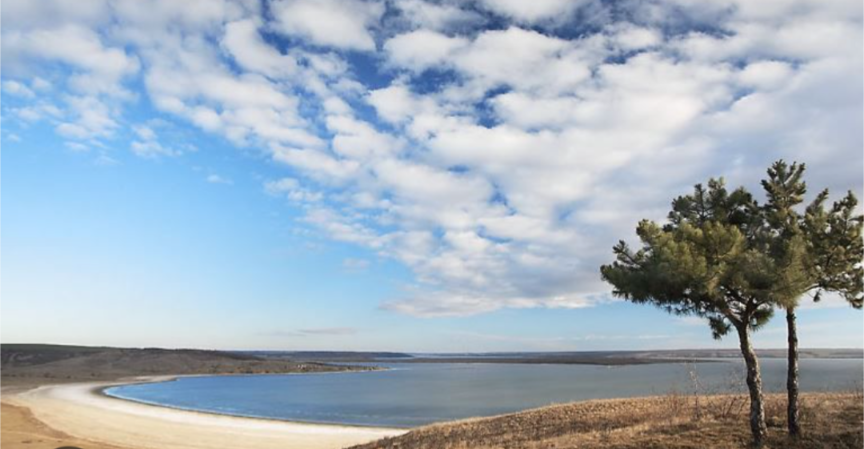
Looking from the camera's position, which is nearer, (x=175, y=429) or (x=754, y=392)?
(x=754, y=392)

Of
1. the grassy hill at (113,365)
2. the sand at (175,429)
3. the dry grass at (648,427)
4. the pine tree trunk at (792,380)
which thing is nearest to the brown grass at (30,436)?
the sand at (175,429)

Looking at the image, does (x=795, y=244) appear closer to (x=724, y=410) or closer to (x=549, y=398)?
(x=724, y=410)

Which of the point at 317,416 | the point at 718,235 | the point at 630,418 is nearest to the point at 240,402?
the point at 317,416

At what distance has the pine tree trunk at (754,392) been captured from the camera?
16.4 meters

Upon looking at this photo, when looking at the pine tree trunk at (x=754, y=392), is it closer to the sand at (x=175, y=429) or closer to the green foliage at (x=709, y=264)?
the green foliage at (x=709, y=264)

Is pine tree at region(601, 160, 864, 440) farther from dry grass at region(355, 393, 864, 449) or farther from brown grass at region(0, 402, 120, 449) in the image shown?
brown grass at region(0, 402, 120, 449)

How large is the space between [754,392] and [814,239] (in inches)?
188

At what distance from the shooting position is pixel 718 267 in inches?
611

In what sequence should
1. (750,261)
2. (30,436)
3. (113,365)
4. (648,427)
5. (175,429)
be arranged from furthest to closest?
(113,365) → (175,429) → (30,436) → (648,427) → (750,261)

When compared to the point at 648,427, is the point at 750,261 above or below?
above

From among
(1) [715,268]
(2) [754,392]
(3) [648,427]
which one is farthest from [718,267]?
(3) [648,427]

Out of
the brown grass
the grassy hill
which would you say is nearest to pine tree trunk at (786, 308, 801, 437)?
the brown grass

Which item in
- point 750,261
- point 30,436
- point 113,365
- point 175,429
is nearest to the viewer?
point 750,261

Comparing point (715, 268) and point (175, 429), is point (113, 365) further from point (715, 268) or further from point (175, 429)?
point (715, 268)
